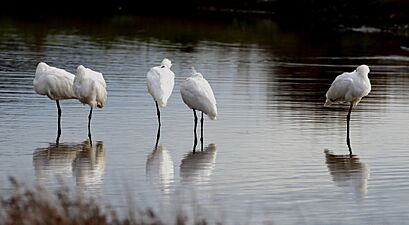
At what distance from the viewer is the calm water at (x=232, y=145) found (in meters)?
12.6

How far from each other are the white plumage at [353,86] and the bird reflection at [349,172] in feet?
8.06

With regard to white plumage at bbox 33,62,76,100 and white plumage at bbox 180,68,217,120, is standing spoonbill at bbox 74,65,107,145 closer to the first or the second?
white plumage at bbox 33,62,76,100

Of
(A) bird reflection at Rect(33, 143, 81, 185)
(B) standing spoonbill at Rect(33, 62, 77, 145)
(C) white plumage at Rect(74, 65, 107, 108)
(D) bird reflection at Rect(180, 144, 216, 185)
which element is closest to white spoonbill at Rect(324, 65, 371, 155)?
(D) bird reflection at Rect(180, 144, 216, 185)

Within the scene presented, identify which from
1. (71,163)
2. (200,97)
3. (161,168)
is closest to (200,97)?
(200,97)

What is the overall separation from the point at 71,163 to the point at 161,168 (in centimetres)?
127

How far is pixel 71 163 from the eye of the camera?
15188 millimetres

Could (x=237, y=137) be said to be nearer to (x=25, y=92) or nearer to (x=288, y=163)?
(x=288, y=163)

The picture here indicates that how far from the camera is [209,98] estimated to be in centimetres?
1805

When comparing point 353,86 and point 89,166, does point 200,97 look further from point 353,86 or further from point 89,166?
point 89,166

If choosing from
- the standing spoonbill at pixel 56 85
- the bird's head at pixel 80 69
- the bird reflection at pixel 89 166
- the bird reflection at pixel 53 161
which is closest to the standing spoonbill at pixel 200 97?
the bird's head at pixel 80 69

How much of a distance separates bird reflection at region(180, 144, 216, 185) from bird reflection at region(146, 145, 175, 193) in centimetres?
18

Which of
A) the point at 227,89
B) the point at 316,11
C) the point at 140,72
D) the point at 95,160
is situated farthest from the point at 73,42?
the point at 316,11

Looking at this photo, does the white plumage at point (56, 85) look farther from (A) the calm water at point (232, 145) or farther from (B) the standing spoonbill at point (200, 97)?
(B) the standing spoonbill at point (200, 97)

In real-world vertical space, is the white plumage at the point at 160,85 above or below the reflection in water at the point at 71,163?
above
